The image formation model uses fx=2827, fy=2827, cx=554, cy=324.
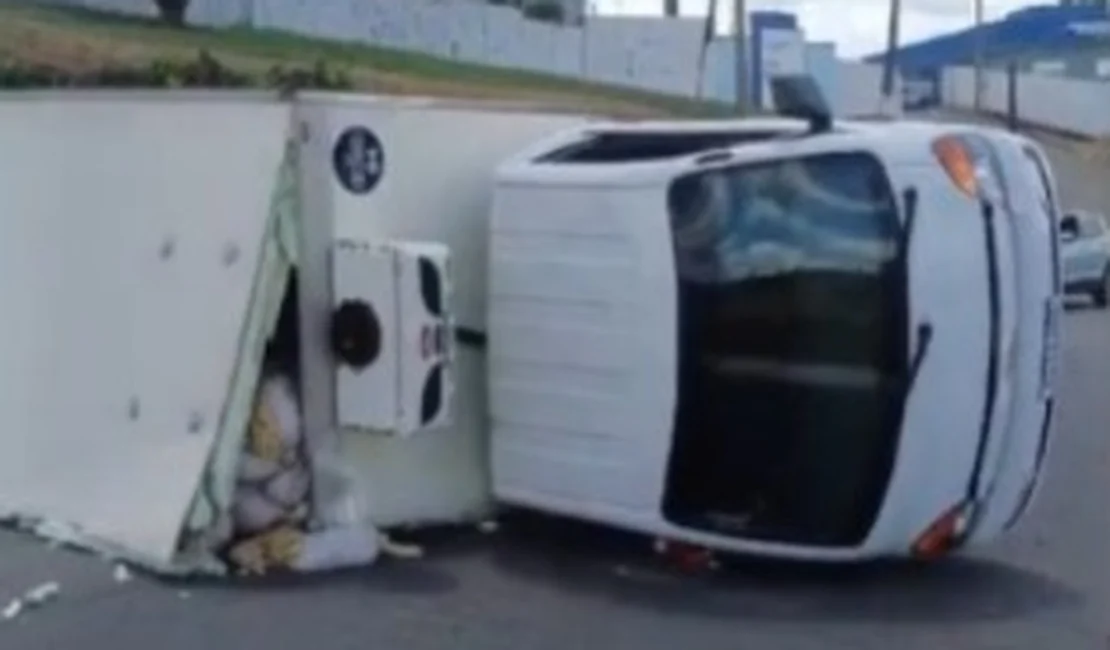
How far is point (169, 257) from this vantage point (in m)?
9.95

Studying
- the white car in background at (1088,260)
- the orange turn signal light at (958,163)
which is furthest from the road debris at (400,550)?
the white car in background at (1088,260)

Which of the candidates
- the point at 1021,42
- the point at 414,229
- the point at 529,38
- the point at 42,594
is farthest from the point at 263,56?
the point at 1021,42

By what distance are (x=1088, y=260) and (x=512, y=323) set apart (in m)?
28.8

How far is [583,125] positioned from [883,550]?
7.60ft

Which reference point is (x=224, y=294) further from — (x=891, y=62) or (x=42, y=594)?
(x=891, y=62)

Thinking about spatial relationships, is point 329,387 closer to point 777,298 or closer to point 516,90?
point 777,298

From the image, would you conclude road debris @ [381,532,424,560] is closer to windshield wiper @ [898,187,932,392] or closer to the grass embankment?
windshield wiper @ [898,187,932,392]

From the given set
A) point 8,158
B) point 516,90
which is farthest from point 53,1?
point 8,158

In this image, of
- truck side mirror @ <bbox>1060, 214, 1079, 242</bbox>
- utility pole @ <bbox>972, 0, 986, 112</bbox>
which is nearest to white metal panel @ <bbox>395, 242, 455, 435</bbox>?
truck side mirror @ <bbox>1060, 214, 1079, 242</bbox>

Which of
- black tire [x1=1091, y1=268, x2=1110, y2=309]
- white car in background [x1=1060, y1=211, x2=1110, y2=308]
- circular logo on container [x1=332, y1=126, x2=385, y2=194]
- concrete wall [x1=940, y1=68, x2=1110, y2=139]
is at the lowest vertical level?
concrete wall [x1=940, y1=68, x2=1110, y2=139]

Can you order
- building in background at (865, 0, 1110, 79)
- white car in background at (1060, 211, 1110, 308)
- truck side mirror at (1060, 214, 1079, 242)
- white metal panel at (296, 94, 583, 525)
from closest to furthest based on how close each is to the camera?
white metal panel at (296, 94, 583, 525) → truck side mirror at (1060, 214, 1079, 242) → white car in background at (1060, 211, 1110, 308) → building in background at (865, 0, 1110, 79)

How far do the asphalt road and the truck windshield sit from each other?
375mm

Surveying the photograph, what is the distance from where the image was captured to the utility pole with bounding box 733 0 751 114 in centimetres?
5430

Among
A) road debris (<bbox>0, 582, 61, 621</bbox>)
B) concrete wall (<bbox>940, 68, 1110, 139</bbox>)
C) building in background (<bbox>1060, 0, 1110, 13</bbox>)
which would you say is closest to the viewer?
road debris (<bbox>0, 582, 61, 621</bbox>)
